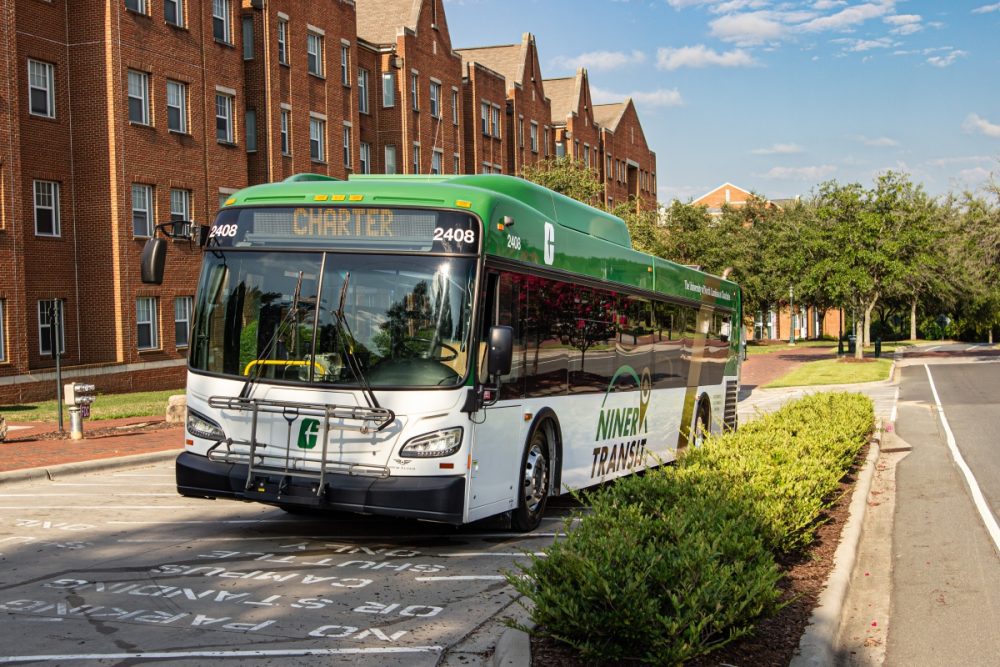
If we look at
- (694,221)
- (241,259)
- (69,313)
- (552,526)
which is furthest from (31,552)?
(694,221)

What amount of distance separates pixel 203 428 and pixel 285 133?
32.1 meters

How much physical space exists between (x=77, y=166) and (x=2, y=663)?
28123 mm

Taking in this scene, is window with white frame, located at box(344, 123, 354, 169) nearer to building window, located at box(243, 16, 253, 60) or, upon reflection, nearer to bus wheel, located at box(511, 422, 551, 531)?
building window, located at box(243, 16, 253, 60)

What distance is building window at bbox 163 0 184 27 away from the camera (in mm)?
33250

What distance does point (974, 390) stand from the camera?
111ft

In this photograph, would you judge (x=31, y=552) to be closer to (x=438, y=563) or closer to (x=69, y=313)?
(x=438, y=563)

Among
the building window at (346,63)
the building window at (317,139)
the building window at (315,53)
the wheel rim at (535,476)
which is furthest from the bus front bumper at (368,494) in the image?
the building window at (346,63)

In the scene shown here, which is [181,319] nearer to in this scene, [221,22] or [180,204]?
[180,204]

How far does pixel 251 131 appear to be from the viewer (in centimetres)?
3828

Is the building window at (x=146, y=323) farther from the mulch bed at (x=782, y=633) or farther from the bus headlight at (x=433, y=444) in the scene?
the mulch bed at (x=782, y=633)

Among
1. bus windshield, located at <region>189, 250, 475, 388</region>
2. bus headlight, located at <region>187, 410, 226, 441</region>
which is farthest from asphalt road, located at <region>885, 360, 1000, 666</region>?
bus headlight, located at <region>187, 410, 226, 441</region>

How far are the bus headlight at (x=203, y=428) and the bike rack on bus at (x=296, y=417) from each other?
8cm

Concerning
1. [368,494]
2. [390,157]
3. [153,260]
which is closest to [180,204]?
[390,157]

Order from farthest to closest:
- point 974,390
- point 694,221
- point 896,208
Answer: point 694,221 → point 896,208 → point 974,390
